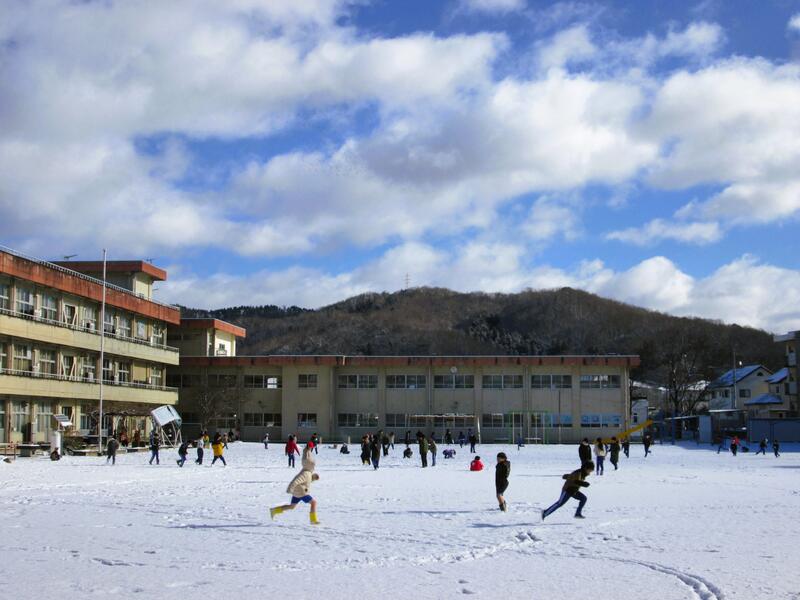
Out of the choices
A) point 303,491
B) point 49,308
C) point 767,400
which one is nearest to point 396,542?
point 303,491

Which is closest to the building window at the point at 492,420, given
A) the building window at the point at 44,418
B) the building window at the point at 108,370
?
the building window at the point at 108,370

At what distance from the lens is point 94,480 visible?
96.5 feet

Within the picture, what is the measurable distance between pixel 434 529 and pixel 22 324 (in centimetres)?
4164

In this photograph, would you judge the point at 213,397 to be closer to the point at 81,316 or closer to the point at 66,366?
the point at 81,316

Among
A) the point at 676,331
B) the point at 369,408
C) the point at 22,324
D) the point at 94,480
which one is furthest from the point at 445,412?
the point at 676,331

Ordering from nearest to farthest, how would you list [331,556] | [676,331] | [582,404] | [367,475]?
1. [331,556]
2. [367,475]
3. [582,404]
4. [676,331]

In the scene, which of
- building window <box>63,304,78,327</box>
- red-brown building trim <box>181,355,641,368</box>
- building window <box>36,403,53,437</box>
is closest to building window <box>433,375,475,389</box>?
red-brown building trim <box>181,355,641,368</box>

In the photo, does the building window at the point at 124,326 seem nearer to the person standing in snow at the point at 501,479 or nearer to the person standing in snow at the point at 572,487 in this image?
the person standing in snow at the point at 501,479

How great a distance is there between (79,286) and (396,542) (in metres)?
48.2

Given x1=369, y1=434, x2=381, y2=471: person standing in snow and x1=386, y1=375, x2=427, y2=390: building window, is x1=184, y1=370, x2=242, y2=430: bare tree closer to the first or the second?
x1=386, y1=375, x2=427, y2=390: building window

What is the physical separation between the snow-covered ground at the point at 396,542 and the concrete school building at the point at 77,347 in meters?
25.4

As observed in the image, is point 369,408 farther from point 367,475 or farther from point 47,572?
point 47,572

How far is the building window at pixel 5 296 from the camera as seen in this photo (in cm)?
5072

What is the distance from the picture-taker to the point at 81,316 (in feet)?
196
